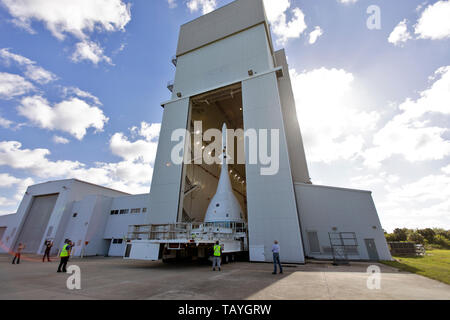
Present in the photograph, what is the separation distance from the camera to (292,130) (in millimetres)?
26453

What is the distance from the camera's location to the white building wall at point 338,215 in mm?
15516

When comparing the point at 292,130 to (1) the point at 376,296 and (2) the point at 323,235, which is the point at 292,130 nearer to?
(2) the point at 323,235

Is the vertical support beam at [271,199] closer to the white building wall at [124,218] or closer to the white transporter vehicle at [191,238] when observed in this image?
the white transporter vehicle at [191,238]

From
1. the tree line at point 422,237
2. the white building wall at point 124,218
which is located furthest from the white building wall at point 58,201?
the tree line at point 422,237

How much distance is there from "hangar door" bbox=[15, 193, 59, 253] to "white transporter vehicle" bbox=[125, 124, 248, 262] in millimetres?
27459

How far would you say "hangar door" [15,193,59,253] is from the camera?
29.8m

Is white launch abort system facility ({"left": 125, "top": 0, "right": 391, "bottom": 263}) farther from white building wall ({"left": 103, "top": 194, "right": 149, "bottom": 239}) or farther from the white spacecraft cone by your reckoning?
white building wall ({"left": 103, "top": 194, "right": 149, "bottom": 239})

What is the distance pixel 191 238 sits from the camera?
34.6 feet

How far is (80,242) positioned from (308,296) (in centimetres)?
2832

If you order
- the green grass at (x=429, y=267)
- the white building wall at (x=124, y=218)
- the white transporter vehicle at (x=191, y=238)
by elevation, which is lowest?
the green grass at (x=429, y=267)

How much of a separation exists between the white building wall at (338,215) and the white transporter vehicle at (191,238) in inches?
235

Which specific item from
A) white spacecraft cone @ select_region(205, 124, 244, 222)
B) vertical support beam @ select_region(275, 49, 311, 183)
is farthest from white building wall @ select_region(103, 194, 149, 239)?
vertical support beam @ select_region(275, 49, 311, 183)

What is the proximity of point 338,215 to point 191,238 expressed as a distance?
42.9ft
